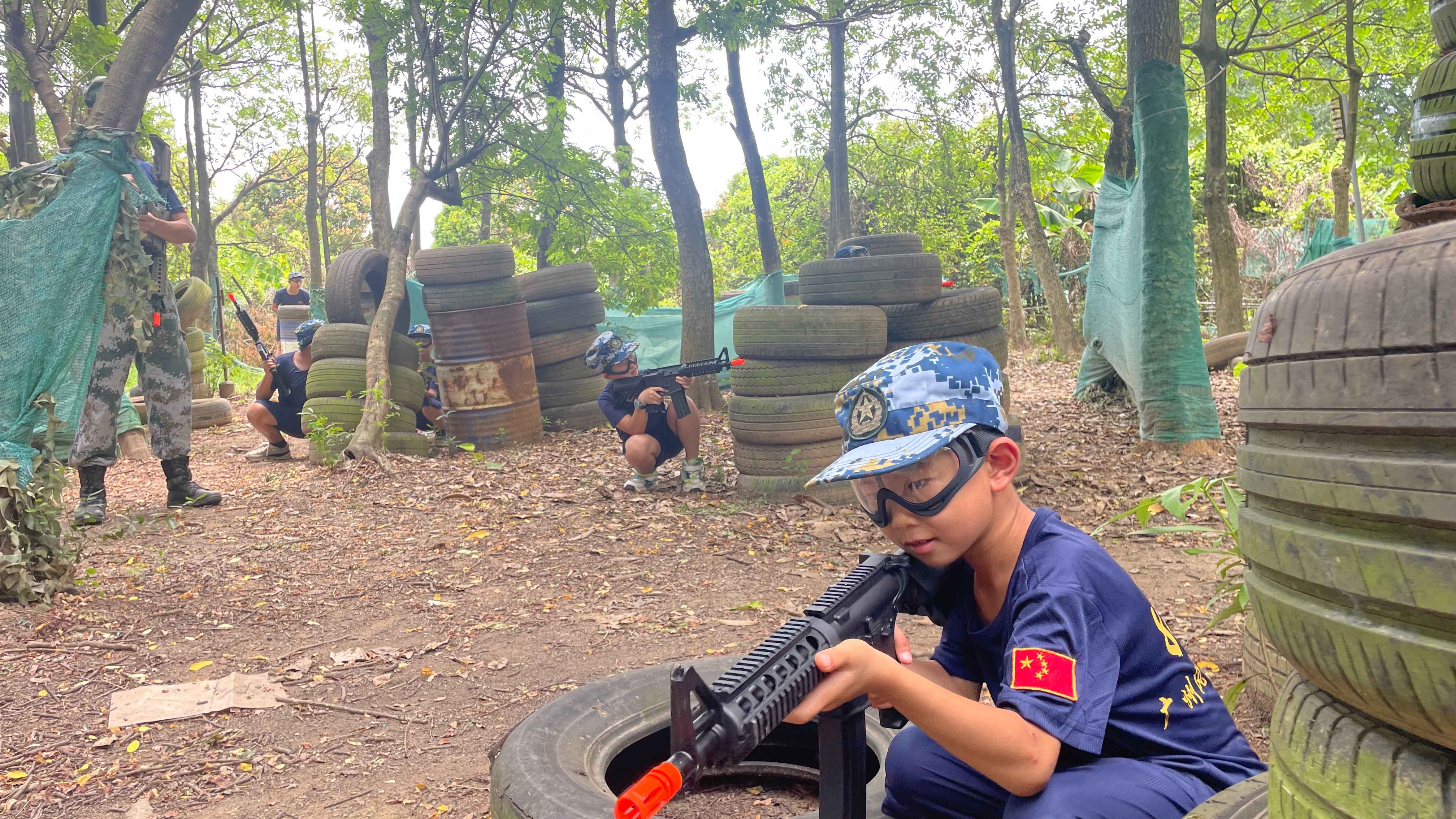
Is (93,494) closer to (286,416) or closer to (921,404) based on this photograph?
(286,416)

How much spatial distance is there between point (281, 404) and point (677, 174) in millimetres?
4777

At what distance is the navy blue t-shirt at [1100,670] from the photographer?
1646 millimetres

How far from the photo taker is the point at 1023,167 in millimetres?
14961

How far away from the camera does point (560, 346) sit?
34.2 feet

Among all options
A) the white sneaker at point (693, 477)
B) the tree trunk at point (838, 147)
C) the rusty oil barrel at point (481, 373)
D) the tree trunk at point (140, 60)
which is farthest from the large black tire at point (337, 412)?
the tree trunk at point (838, 147)

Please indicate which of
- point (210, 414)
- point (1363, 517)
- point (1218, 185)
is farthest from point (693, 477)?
point (210, 414)

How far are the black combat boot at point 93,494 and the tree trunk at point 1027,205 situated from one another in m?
12.3

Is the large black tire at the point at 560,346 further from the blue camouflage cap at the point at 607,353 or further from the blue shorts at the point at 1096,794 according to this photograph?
the blue shorts at the point at 1096,794

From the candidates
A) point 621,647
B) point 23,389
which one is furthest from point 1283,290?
point 23,389

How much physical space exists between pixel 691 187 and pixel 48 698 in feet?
27.1

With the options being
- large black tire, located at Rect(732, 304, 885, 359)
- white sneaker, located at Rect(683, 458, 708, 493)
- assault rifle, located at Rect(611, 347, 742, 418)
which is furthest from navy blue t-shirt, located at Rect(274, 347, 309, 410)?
large black tire, located at Rect(732, 304, 885, 359)

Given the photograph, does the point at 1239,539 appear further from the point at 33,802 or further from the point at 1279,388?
the point at 33,802

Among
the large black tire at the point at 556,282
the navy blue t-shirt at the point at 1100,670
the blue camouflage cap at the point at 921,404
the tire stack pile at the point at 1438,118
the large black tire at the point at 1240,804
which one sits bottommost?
the large black tire at the point at 1240,804

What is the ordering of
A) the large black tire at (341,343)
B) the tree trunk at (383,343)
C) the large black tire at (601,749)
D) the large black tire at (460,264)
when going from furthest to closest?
the large black tire at (460,264) → the large black tire at (341,343) → the tree trunk at (383,343) → the large black tire at (601,749)
